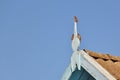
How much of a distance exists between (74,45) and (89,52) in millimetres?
239

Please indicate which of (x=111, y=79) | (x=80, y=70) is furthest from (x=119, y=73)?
(x=80, y=70)

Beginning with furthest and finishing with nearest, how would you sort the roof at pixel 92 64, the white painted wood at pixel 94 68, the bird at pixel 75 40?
1. the bird at pixel 75 40
2. the roof at pixel 92 64
3. the white painted wood at pixel 94 68

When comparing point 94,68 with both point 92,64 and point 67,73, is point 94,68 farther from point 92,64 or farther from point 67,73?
point 67,73

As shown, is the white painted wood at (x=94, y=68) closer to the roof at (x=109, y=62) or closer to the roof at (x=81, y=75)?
the roof at (x=109, y=62)

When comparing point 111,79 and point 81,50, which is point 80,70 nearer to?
point 81,50

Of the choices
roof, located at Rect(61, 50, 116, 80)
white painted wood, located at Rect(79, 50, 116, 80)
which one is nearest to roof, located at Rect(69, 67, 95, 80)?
roof, located at Rect(61, 50, 116, 80)

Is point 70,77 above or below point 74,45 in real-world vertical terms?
below

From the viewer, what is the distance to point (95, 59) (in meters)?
7.44

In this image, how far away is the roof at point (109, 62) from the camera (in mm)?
7140

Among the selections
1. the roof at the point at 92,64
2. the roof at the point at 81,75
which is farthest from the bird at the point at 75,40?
the roof at the point at 81,75

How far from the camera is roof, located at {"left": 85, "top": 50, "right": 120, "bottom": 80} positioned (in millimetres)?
7140

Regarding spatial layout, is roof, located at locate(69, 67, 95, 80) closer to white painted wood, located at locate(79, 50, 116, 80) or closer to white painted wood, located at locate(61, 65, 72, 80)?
white painted wood, located at locate(61, 65, 72, 80)

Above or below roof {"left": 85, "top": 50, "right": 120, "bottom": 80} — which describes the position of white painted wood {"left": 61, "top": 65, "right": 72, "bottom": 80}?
below

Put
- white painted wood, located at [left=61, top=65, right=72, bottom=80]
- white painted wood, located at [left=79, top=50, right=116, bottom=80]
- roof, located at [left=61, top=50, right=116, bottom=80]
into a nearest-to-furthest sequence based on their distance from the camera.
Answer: white painted wood, located at [left=79, top=50, right=116, bottom=80] → roof, located at [left=61, top=50, right=116, bottom=80] → white painted wood, located at [left=61, top=65, right=72, bottom=80]
